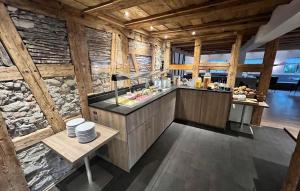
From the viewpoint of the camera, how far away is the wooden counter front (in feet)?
9.15

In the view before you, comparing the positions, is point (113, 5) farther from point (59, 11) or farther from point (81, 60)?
point (81, 60)

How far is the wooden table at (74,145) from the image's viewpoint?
47.4 inches

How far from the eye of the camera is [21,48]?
1.26 m

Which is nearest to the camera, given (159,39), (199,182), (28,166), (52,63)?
(28,166)

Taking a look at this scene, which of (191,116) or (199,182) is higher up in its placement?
(191,116)

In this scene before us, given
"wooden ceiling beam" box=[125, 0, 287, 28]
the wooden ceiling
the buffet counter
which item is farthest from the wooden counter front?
"wooden ceiling beam" box=[125, 0, 287, 28]

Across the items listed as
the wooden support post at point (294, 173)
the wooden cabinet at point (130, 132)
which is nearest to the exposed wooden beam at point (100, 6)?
the wooden cabinet at point (130, 132)

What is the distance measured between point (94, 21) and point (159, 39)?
2.09 metres

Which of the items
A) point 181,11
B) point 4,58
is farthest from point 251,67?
point 4,58

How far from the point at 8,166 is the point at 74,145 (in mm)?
617

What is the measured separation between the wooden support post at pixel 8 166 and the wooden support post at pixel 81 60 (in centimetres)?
78

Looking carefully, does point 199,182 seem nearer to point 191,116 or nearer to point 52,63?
point 191,116

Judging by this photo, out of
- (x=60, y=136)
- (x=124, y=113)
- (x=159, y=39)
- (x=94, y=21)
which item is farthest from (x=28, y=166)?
(x=159, y=39)

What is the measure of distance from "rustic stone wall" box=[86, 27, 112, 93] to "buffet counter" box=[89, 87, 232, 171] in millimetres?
196
